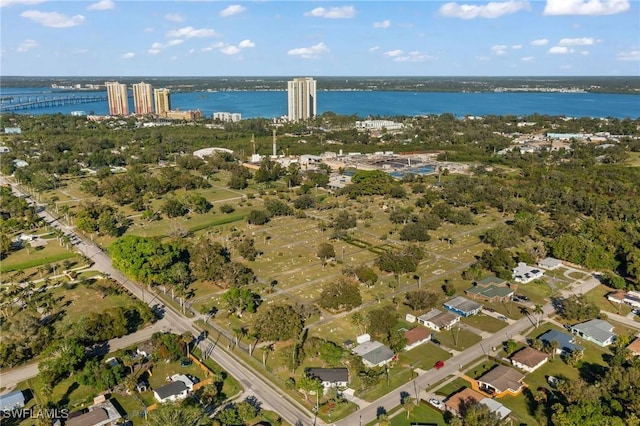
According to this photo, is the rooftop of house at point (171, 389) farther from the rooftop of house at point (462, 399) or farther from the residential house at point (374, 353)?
the rooftop of house at point (462, 399)

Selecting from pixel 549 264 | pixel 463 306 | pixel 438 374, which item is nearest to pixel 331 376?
pixel 438 374

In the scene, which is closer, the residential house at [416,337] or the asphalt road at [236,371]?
the asphalt road at [236,371]

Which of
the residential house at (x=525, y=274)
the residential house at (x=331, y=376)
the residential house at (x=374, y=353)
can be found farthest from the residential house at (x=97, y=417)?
the residential house at (x=525, y=274)

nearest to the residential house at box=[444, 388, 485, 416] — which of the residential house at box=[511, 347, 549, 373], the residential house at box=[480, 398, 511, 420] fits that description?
the residential house at box=[480, 398, 511, 420]

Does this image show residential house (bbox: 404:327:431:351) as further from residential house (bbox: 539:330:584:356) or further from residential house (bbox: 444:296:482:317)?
residential house (bbox: 539:330:584:356)

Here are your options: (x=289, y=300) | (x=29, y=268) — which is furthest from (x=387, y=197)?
(x=29, y=268)

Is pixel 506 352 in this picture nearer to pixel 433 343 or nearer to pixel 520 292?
pixel 433 343
